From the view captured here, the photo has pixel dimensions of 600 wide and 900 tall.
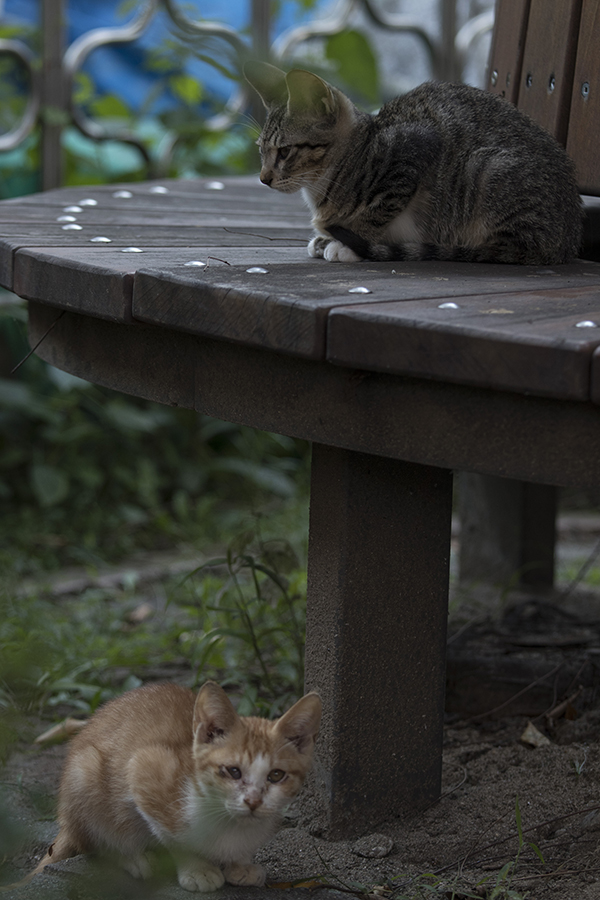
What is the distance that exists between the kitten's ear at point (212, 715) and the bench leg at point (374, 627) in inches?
12.0

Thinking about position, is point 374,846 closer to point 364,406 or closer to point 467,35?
point 364,406

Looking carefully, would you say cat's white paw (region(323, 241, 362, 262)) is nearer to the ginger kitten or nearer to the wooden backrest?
the wooden backrest

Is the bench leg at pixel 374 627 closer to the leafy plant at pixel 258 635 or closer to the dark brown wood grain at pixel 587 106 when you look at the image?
the leafy plant at pixel 258 635

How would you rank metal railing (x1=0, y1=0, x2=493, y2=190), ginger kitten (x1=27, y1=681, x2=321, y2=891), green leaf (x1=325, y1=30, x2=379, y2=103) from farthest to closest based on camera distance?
green leaf (x1=325, y1=30, x2=379, y2=103)
metal railing (x1=0, y1=0, x2=493, y2=190)
ginger kitten (x1=27, y1=681, x2=321, y2=891)

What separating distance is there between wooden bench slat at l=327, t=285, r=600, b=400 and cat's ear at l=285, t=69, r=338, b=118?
1059mm

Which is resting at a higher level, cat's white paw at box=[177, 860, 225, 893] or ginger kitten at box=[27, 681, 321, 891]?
ginger kitten at box=[27, 681, 321, 891]

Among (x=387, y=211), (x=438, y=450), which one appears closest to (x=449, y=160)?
(x=387, y=211)

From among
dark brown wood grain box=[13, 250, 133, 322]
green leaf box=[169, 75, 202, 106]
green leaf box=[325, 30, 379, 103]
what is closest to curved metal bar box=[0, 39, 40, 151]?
green leaf box=[169, 75, 202, 106]

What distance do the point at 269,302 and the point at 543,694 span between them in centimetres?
147

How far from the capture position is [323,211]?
2355 millimetres

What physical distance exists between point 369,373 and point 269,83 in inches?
38.3

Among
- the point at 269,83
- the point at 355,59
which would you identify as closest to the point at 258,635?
the point at 269,83

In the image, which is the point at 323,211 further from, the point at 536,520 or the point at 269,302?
the point at 536,520

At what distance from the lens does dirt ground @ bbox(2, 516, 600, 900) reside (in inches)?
67.2
